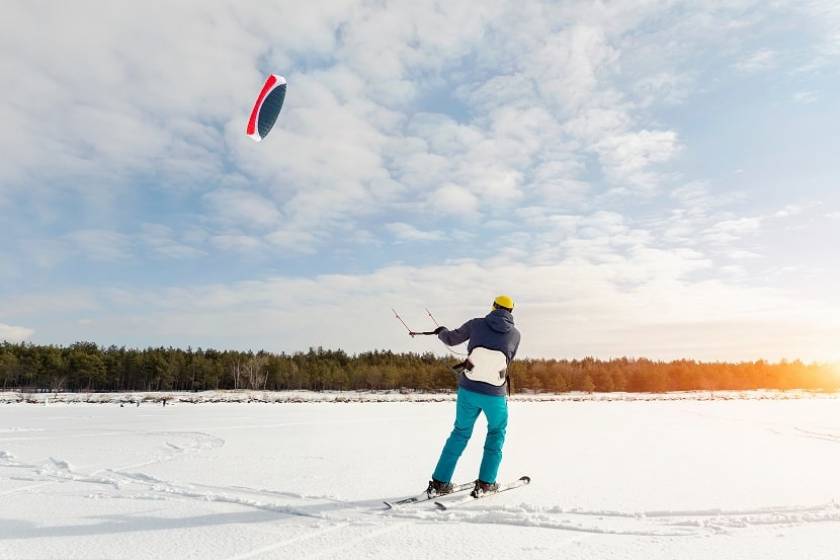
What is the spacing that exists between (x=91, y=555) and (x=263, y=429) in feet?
29.9

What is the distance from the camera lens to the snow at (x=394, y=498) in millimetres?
4172

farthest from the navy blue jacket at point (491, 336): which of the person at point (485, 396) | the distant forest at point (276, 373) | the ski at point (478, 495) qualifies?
the distant forest at point (276, 373)

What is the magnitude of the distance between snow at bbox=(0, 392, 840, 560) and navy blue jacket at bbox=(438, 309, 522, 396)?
1.17 meters

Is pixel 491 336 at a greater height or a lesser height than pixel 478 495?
greater

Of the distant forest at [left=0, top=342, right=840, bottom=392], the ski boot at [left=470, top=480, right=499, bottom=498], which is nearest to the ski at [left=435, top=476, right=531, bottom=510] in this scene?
the ski boot at [left=470, top=480, right=499, bottom=498]

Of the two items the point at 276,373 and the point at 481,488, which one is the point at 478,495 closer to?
the point at 481,488

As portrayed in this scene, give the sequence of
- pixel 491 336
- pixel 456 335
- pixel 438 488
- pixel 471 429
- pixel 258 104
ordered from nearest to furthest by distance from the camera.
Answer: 1. pixel 438 488
2. pixel 471 429
3. pixel 491 336
4. pixel 456 335
5. pixel 258 104

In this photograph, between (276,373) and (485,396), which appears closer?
(485,396)

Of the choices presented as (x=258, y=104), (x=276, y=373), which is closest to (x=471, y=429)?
(x=258, y=104)

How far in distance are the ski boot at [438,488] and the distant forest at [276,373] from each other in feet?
292

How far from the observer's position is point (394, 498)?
225 inches

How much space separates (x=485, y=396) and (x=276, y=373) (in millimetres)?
107195

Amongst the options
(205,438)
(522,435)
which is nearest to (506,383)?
(522,435)

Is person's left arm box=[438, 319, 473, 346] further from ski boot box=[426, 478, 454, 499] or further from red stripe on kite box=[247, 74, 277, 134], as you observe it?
red stripe on kite box=[247, 74, 277, 134]
